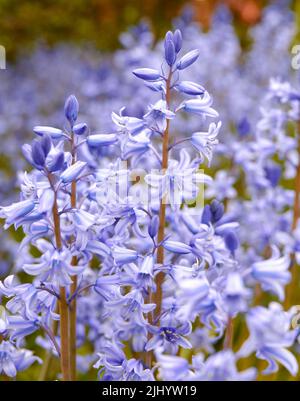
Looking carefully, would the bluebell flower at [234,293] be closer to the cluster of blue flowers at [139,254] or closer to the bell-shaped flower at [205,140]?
the cluster of blue flowers at [139,254]

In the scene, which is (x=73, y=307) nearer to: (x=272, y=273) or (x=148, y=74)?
(x=148, y=74)

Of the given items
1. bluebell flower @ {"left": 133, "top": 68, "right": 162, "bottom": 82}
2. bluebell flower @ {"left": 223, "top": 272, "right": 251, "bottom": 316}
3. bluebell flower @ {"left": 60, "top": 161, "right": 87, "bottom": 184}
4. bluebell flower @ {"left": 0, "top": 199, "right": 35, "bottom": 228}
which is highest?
bluebell flower @ {"left": 133, "top": 68, "right": 162, "bottom": 82}

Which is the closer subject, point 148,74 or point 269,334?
point 269,334

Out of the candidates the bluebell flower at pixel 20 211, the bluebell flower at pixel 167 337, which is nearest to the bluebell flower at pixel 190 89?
the bluebell flower at pixel 20 211

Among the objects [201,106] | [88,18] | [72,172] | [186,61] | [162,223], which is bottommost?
[162,223]

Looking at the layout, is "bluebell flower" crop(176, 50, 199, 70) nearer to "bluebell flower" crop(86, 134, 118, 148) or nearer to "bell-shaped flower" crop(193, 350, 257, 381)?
"bluebell flower" crop(86, 134, 118, 148)

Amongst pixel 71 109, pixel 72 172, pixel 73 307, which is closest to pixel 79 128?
pixel 71 109

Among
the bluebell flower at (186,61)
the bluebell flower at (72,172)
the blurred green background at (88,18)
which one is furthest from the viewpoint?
the blurred green background at (88,18)

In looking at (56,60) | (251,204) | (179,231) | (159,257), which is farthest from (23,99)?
(159,257)

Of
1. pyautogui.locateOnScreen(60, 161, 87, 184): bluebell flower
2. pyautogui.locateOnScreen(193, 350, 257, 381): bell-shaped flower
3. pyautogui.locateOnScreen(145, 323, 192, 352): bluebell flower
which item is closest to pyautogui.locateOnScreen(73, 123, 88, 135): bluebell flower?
pyautogui.locateOnScreen(60, 161, 87, 184): bluebell flower

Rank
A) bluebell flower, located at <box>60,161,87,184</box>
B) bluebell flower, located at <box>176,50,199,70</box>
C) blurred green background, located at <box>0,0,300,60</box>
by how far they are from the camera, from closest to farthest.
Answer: bluebell flower, located at <box>60,161,87,184</box> < bluebell flower, located at <box>176,50,199,70</box> < blurred green background, located at <box>0,0,300,60</box>

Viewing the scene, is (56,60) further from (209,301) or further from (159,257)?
(209,301)
